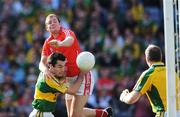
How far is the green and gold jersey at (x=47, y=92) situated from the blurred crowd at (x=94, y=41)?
21.5 ft

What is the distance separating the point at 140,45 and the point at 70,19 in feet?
7.06

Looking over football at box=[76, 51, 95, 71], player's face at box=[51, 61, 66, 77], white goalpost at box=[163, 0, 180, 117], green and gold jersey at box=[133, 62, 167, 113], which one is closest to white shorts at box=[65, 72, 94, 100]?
player's face at box=[51, 61, 66, 77]

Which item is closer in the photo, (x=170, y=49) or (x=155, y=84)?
(x=170, y=49)

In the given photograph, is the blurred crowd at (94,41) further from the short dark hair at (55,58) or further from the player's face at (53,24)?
the short dark hair at (55,58)

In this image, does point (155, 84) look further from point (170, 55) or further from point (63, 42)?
point (63, 42)

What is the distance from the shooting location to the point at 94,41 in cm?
2278

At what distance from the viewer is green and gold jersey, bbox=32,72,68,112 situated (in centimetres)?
1321

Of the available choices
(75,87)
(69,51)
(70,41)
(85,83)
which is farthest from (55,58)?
(85,83)

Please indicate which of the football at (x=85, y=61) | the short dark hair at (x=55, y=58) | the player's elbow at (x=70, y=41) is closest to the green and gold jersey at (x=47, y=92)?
the short dark hair at (x=55, y=58)

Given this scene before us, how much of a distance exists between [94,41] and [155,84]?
9.74m

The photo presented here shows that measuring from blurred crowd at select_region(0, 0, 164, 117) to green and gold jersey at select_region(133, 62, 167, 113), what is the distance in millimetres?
6968

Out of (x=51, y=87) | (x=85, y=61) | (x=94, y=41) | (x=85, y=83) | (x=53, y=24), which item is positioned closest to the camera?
(x=85, y=61)

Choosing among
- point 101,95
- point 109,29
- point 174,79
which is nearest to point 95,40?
point 109,29

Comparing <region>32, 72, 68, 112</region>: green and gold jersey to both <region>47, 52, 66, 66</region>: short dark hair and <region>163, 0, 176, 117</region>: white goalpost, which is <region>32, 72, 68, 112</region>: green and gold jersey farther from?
<region>163, 0, 176, 117</region>: white goalpost
